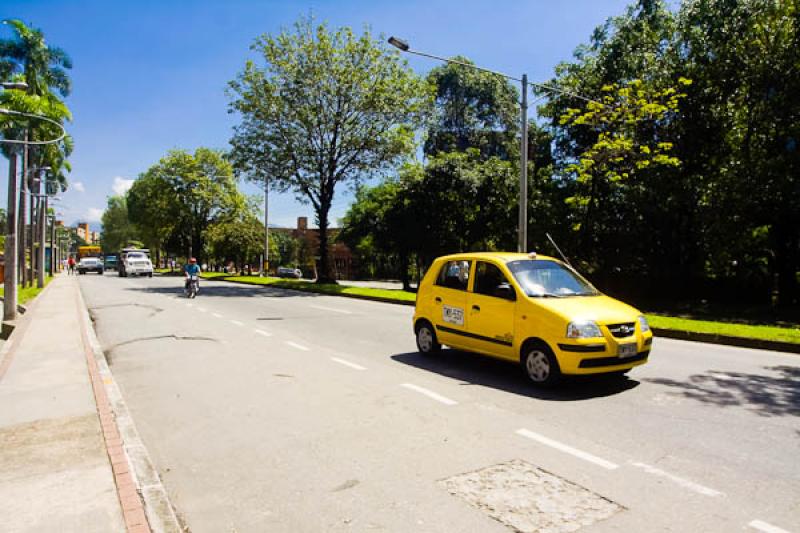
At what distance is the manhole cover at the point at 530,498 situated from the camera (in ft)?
11.6

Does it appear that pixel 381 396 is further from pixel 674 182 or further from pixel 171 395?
pixel 674 182

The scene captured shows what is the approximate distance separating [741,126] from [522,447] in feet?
84.9

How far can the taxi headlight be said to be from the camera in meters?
6.55

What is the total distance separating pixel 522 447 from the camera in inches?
192

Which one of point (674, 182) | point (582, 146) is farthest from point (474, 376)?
point (582, 146)

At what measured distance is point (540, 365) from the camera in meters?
7.02

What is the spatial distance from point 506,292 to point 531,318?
60 centimetres

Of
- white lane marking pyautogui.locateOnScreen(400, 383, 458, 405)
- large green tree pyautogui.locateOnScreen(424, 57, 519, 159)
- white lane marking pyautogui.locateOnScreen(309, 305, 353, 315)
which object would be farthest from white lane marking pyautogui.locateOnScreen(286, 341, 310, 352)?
large green tree pyautogui.locateOnScreen(424, 57, 519, 159)

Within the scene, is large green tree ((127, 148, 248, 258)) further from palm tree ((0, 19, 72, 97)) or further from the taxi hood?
the taxi hood

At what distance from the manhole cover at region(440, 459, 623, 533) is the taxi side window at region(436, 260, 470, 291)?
165 inches

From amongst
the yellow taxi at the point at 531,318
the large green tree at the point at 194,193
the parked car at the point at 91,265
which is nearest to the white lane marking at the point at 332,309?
the yellow taxi at the point at 531,318

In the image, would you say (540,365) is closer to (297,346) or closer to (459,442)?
(459,442)

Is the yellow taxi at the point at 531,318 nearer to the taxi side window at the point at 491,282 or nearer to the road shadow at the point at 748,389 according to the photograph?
the taxi side window at the point at 491,282

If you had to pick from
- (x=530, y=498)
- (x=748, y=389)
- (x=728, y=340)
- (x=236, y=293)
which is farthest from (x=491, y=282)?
(x=236, y=293)
